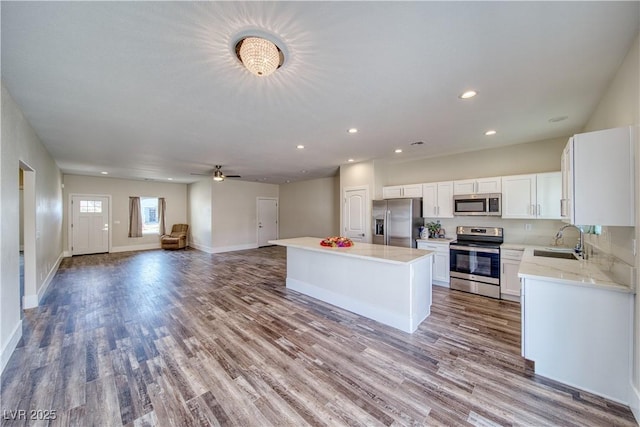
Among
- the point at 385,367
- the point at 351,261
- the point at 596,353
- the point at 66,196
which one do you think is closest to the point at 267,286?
the point at 351,261

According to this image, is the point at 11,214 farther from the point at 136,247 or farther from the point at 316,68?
the point at 136,247

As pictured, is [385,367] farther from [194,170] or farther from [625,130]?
[194,170]

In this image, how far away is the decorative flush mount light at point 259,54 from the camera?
167 cm

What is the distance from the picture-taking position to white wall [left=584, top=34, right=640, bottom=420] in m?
1.71

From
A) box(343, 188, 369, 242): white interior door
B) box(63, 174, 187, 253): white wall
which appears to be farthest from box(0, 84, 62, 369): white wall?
box(63, 174, 187, 253): white wall

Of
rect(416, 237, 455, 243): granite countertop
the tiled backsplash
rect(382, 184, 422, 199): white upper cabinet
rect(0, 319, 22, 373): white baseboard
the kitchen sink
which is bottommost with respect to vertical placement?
rect(0, 319, 22, 373): white baseboard

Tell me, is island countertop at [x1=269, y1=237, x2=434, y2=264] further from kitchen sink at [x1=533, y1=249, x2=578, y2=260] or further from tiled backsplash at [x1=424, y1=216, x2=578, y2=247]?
tiled backsplash at [x1=424, y1=216, x2=578, y2=247]

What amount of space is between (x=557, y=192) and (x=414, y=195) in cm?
215

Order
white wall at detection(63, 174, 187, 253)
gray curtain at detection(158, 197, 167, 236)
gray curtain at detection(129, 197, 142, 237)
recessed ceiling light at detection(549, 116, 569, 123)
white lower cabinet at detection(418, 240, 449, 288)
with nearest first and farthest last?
recessed ceiling light at detection(549, 116, 569, 123) < white lower cabinet at detection(418, 240, 449, 288) < white wall at detection(63, 174, 187, 253) < gray curtain at detection(129, 197, 142, 237) < gray curtain at detection(158, 197, 167, 236)

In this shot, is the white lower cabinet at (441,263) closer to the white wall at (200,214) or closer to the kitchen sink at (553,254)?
the kitchen sink at (553,254)

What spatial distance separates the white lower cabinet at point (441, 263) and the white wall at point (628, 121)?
209 centimetres

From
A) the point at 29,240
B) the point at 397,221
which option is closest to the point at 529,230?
the point at 397,221

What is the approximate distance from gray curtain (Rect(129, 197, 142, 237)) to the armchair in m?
0.85

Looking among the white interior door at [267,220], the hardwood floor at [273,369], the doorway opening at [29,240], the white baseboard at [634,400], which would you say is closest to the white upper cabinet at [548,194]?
the hardwood floor at [273,369]
